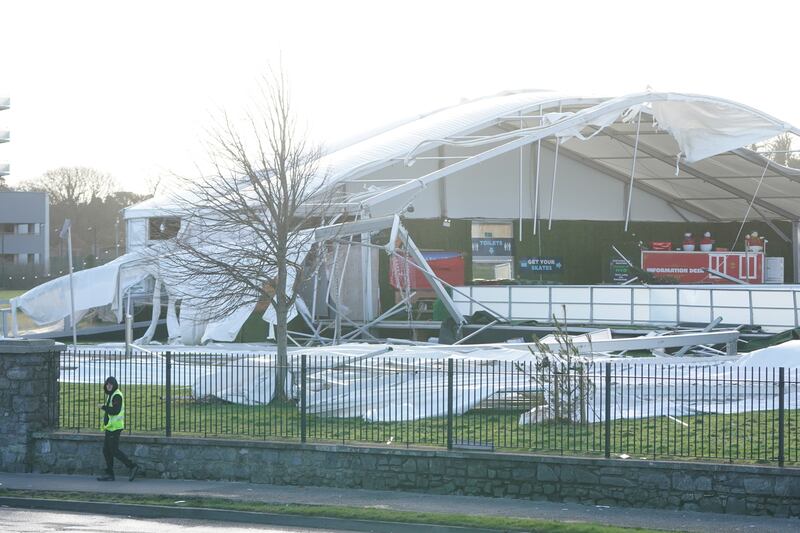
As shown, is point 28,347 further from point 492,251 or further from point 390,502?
point 492,251

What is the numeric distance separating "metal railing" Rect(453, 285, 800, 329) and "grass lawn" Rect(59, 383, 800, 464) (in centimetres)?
1394

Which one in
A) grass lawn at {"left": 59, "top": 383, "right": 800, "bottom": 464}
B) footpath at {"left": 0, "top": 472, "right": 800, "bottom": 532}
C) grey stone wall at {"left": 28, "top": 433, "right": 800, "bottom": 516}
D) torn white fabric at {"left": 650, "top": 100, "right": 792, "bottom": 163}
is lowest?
footpath at {"left": 0, "top": 472, "right": 800, "bottom": 532}

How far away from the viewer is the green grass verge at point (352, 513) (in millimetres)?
13805

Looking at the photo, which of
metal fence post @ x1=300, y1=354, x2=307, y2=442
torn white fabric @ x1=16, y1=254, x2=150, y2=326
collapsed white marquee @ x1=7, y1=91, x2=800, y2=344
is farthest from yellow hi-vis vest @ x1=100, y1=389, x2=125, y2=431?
torn white fabric @ x1=16, y1=254, x2=150, y2=326

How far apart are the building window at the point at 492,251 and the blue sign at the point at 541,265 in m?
0.65

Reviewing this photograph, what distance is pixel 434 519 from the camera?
14281 millimetres

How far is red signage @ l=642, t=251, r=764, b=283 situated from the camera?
47375 millimetres

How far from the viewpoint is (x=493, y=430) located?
692 inches

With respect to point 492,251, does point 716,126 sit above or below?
above

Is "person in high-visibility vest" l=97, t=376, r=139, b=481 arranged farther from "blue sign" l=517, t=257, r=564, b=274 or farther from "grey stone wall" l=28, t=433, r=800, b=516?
"blue sign" l=517, t=257, r=564, b=274

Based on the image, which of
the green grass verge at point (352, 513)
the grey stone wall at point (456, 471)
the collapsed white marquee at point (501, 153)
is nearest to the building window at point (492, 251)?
the collapsed white marquee at point (501, 153)

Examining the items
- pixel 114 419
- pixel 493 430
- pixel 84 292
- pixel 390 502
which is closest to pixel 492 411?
pixel 493 430

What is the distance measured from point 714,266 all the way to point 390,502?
34.5 meters

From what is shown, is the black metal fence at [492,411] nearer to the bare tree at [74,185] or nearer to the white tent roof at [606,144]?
the white tent roof at [606,144]
